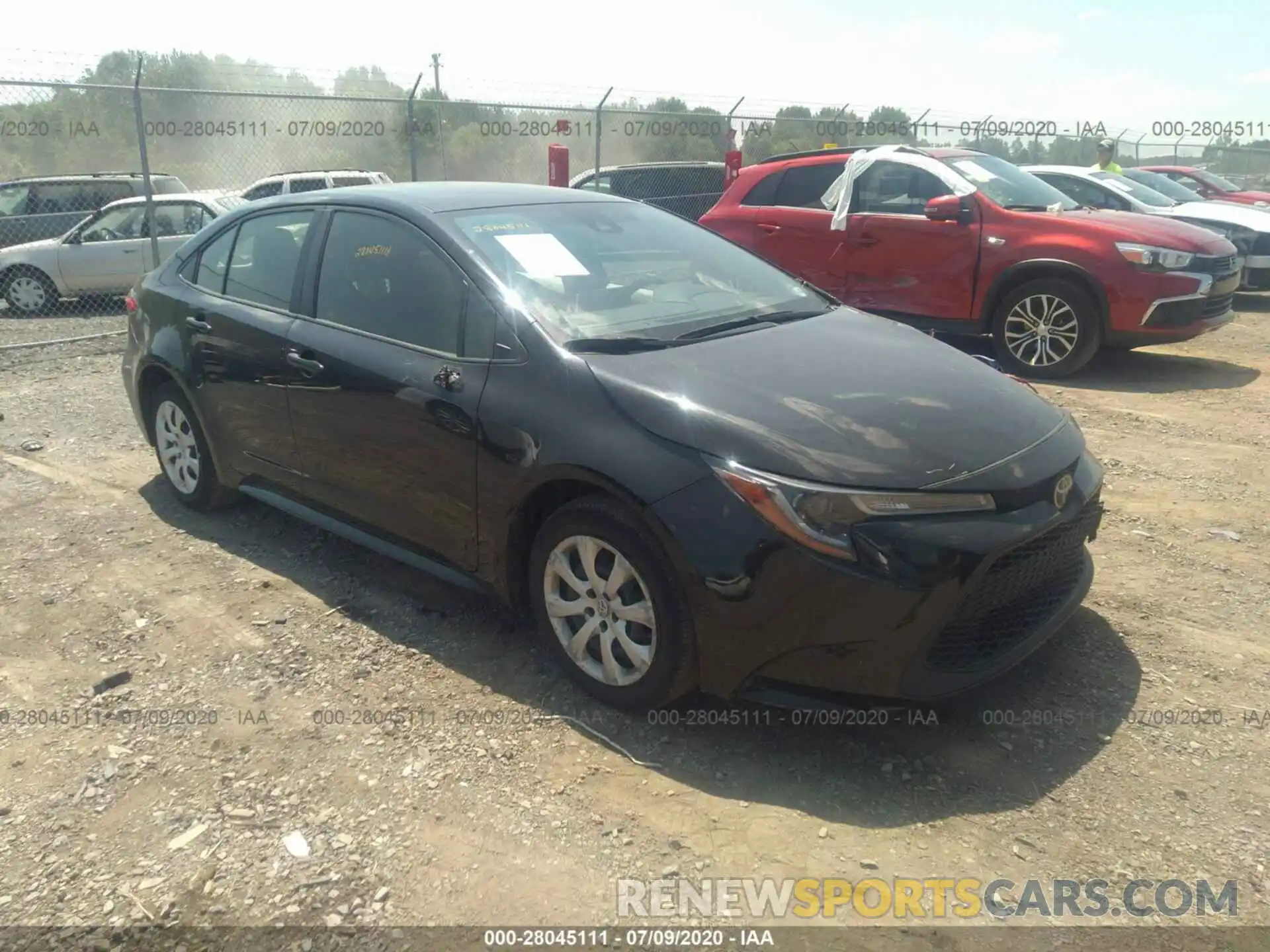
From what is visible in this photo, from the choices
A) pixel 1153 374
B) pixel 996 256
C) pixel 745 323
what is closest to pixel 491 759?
pixel 745 323

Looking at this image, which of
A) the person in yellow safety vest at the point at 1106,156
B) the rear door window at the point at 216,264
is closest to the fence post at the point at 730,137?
the person in yellow safety vest at the point at 1106,156

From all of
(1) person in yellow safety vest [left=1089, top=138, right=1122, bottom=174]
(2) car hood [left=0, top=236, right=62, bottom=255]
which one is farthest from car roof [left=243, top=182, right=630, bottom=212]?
(1) person in yellow safety vest [left=1089, top=138, right=1122, bottom=174]

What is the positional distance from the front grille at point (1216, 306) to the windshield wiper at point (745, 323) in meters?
4.84

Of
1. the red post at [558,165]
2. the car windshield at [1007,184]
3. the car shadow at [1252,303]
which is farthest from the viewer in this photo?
the red post at [558,165]

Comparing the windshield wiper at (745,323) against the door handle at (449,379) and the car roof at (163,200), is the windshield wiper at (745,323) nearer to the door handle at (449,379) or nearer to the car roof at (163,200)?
the door handle at (449,379)

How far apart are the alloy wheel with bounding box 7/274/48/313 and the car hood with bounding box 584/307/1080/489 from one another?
37.8 ft

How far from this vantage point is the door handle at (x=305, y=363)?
156 inches

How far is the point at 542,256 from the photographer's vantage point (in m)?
3.69

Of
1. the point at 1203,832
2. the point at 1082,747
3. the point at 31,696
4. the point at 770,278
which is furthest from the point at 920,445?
the point at 31,696

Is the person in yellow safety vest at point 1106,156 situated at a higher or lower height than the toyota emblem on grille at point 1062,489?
higher

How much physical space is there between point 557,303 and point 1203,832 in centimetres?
253

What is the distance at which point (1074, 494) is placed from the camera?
3092 millimetres

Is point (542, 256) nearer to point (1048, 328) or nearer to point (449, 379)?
point (449, 379)

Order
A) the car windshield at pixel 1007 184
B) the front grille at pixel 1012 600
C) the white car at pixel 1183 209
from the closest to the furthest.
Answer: the front grille at pixel 1012 600
the car windshield at pixel 1007 184
the white car at pixel 1183 209
